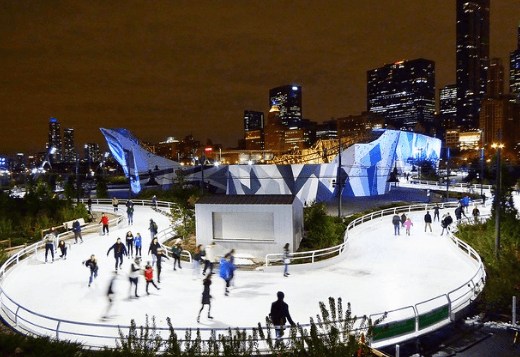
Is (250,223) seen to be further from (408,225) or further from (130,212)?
(130,212)

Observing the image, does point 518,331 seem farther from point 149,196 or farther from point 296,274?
point 149,196

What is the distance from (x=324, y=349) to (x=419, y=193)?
156ft

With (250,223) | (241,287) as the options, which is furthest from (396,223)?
(241,287)

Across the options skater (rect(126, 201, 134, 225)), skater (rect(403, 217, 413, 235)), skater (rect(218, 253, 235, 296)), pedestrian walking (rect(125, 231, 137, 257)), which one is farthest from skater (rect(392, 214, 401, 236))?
skater (rect(126, 201, 134, 225))

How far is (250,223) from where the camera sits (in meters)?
18.7

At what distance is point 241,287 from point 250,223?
4.81 meters

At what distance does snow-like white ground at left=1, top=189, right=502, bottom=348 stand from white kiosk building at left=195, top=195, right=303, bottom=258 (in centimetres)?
234

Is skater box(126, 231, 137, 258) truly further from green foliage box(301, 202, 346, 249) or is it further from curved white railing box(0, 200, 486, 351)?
green foliage box(301, 202, 346, 249)

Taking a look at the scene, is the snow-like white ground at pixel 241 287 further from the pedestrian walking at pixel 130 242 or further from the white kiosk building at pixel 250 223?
the white kiosk building at pixel 250 223

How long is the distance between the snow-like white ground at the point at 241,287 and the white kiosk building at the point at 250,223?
2337 mm

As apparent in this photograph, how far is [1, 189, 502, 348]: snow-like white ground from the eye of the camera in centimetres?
1179

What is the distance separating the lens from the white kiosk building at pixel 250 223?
59.7 ft

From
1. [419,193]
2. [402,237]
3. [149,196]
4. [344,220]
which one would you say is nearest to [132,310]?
[402,237]

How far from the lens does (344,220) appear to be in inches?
1079
